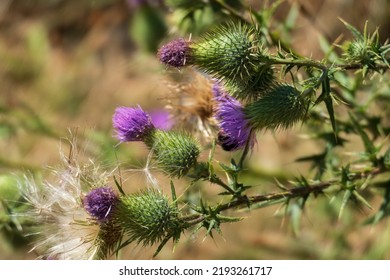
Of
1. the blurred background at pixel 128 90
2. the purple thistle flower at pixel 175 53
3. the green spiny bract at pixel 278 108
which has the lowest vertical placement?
the green spiny bract at pixel 278 108

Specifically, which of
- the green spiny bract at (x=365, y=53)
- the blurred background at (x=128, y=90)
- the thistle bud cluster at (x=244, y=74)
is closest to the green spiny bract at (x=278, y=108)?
the thistle bud cluster at (x=244, y=74)

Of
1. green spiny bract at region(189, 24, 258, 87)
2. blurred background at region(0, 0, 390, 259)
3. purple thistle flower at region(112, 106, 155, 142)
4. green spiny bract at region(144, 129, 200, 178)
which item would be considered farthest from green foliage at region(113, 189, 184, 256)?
green spiny bract at region(189, 24, 258, 87)

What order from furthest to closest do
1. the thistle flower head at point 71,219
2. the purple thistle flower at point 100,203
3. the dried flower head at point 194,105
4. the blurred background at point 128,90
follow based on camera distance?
the blurred background at point 128,90 < the dried flower head at point 194,105 < the thistle flower head at point 71,219 < the purple thistle flower at point 100,203

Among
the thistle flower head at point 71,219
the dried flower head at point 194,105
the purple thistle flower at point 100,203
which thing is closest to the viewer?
the purple thistle flower at point 100,203

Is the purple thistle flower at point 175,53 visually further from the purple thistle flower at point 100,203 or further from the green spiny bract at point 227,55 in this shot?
the purple thistle flower at point 100,203

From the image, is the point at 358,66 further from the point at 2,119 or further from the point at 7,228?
the point at 2,119
